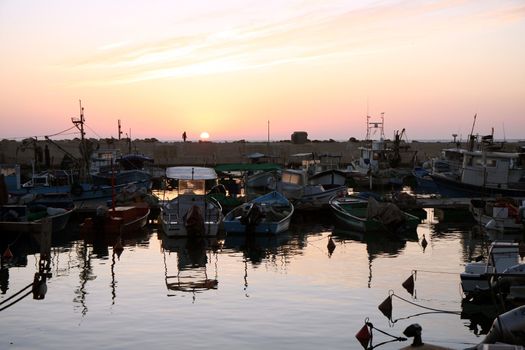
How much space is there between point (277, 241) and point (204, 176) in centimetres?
611

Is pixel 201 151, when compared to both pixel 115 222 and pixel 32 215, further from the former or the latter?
pixel 32 215

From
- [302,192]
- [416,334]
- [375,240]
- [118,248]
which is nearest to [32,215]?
[118,248]

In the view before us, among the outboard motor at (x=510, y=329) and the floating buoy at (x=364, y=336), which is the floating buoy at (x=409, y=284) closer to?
the floating buoy at (x=364, y=336)

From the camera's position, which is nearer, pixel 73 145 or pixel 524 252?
pixel 524 252

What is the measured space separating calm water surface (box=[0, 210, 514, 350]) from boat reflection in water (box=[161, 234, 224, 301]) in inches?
1.9

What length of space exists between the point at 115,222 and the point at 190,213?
4797mm

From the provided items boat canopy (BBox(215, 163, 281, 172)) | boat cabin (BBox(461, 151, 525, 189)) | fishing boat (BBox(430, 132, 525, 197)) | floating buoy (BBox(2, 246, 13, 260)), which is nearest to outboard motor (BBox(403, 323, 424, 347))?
floating buoy (BBox(2, 246, 13, 260))

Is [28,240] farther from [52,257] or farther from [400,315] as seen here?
[400,315]

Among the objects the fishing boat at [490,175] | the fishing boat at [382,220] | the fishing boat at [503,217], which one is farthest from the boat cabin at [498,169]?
the fishing boat at [382,220]

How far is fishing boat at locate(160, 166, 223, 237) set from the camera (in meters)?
35.2

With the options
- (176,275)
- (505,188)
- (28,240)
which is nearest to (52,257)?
(28,240)

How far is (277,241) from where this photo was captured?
35.8 m

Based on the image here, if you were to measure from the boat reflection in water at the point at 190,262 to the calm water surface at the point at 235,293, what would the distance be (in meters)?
0.05

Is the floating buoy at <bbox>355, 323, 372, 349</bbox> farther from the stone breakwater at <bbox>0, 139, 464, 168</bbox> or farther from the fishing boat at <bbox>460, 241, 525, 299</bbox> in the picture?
the stone breakwater at <bbox>0, 139, 464, 168</bbox>
